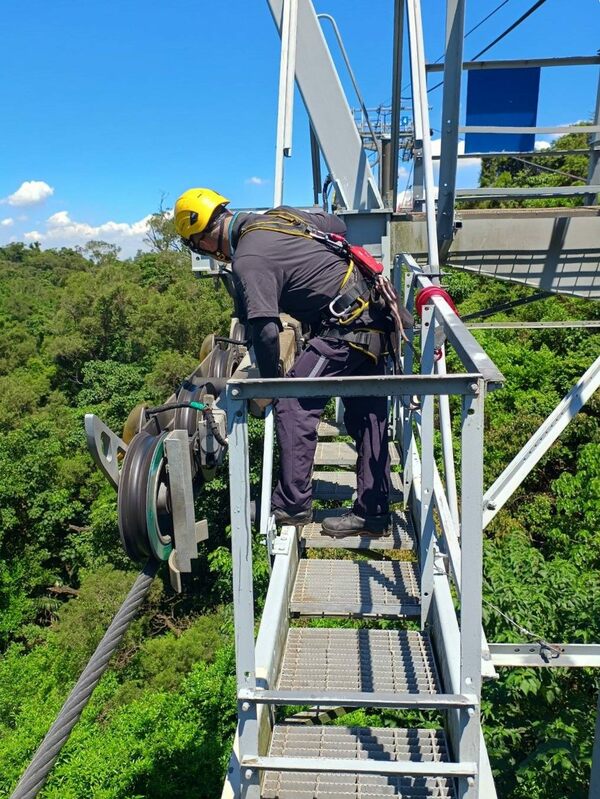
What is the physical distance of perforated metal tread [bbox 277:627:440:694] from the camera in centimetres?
220

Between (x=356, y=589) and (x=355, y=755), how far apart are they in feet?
2.64

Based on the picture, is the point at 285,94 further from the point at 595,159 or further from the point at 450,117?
the point at 595,159

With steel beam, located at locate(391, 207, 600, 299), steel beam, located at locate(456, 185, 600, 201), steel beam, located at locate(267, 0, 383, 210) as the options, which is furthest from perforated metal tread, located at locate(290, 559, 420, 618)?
steel beam, located at locate(456, 185, 600, 201)

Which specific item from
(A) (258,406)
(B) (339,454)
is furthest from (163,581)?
(A) (258,406)

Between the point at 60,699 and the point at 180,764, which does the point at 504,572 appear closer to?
the point at 180,764

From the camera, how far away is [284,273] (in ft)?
8.76

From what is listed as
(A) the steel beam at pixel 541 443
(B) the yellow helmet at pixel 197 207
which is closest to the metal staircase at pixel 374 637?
(A) the steel beam at pixel 541 443

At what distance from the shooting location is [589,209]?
4.53m

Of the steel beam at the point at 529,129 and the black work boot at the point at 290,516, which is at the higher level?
the steel beam at the point at 529,129

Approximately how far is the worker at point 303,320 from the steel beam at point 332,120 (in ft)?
3.59

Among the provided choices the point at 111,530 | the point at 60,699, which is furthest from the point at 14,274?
the point at 60,699

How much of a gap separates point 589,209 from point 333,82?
6.90 feet

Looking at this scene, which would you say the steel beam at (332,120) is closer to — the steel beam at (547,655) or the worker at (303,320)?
the worker at (303,320)

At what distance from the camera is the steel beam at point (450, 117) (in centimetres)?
300
